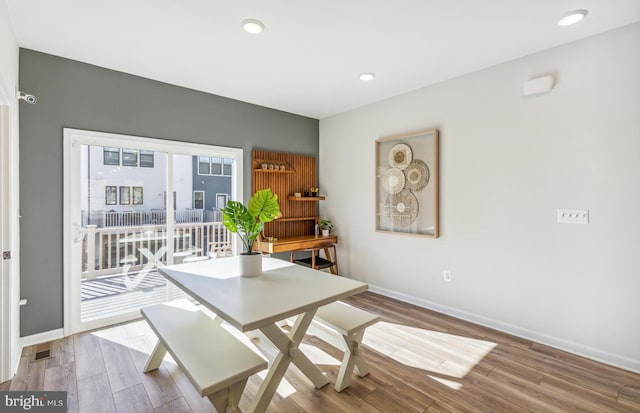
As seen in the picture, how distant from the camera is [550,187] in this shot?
2639 millimetres

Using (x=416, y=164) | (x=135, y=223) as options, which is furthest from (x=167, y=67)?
(x=416, y=164)

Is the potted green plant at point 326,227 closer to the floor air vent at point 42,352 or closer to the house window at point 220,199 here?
the house window at point 220,199

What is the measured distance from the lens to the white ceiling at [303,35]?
2.09 meters

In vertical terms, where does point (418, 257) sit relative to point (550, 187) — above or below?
below

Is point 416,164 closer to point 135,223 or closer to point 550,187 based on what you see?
point 550,187

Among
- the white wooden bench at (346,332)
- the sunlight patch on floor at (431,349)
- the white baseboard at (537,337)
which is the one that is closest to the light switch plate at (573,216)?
the white baseboard at (537,337)

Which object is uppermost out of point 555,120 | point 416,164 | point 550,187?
point 555,120

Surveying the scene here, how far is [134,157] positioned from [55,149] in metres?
0.64

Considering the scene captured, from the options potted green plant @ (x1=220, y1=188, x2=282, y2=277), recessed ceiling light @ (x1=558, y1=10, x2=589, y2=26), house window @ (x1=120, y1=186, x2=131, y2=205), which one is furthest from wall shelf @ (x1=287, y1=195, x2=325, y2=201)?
recessed ceiling light @ (x1=558, y1=10, x2=589, y2=26)

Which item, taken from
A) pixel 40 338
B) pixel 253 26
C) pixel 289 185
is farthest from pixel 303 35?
pixel 40 338

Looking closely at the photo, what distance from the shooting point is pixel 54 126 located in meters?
2.76

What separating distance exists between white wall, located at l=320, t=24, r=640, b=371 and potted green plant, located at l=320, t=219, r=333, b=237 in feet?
3.53

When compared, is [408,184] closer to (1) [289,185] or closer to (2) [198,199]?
(1) [289,185]

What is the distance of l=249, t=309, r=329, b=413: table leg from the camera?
176 cm
